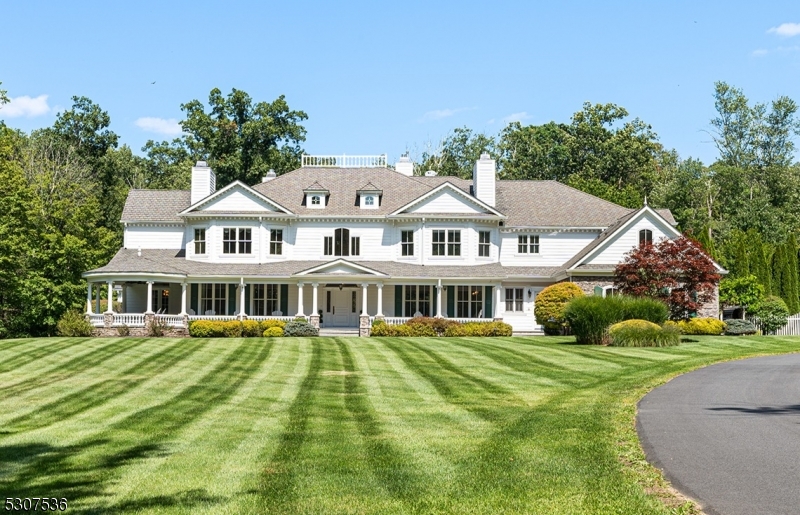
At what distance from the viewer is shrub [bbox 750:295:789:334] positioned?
43.2 meters

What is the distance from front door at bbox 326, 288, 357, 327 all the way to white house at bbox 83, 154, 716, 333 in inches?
2.2

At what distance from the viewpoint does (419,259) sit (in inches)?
1811

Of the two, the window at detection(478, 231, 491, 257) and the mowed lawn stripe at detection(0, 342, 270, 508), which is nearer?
the mowed lawn stripe at detection(0, 342, 270, 508)

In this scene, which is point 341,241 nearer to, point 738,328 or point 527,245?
point 527,245

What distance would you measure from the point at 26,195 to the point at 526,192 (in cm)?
2776

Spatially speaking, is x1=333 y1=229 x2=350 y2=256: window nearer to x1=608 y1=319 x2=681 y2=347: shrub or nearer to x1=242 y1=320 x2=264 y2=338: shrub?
x1=242 y1=320 x2=264 y2=338: shrub

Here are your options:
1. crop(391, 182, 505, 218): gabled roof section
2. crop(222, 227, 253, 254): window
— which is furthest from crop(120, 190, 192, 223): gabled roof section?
crop(391, 182, 505, 218): gabled roof section

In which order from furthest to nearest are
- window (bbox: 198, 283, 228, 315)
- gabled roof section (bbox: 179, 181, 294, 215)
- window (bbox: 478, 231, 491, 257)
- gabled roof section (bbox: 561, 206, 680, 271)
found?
window (bbox: 478, 231, 491, 257) → window (bbox: 198, 283, 228, 315) → gabled roof section (bbox: 179, 181, 294, 215) → gabled roof section (bbox: 561, 206, 680, 271)

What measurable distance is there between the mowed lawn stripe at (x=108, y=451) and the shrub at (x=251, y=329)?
22602mm

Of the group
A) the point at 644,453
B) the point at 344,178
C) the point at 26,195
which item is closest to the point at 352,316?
the point at 344,178

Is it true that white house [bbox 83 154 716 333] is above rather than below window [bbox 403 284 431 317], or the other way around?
above

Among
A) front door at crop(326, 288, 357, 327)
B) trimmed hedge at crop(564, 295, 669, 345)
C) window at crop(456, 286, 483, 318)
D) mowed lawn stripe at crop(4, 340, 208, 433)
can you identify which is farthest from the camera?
front door at crop(326, 288, 357, 327)

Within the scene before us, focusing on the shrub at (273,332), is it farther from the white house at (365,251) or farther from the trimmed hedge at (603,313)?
the trimmed hedge at (603,313)

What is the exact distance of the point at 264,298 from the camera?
1817 inches
